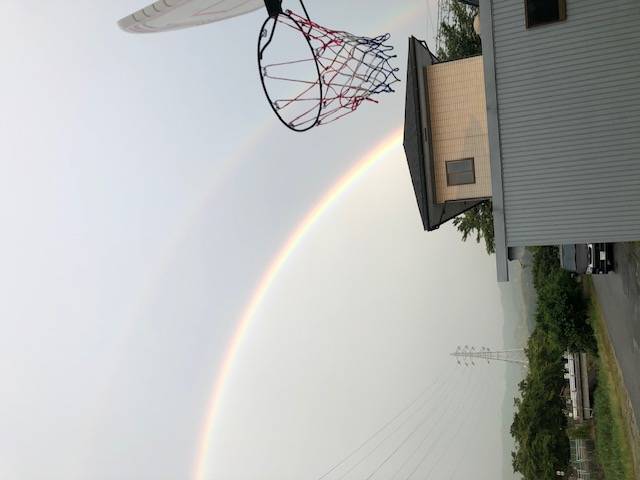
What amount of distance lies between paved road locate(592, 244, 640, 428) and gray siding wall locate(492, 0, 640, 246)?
5.32 m

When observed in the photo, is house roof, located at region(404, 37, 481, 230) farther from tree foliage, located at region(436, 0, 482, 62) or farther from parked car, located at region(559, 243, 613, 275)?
tree foliage, located at region(436, 0, 482, 62)

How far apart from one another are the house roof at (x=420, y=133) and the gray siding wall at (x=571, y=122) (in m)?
2.94

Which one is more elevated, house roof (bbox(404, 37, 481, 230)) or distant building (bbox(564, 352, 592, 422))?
house roof (bbox(404, 37, 481, 230))

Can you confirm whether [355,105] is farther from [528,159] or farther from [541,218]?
[541,218]

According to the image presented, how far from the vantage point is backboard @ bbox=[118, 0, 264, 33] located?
10859mm

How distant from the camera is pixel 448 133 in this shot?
14109mm

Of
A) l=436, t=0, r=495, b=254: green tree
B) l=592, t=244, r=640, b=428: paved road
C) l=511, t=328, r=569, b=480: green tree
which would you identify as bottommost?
l=511, t=328, r=569, b=480: green tree

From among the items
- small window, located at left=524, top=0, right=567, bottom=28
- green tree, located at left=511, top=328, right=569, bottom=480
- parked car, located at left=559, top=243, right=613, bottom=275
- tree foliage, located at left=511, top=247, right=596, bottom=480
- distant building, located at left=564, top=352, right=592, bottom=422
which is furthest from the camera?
green tree, located at left=511, top=328, right=569, bottom=480

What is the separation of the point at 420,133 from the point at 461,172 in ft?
5.49

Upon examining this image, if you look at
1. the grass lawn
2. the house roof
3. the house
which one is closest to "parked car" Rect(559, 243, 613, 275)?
the grass lawn

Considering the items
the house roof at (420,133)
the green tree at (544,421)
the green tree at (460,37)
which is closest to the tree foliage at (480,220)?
the green tree at (460,37)

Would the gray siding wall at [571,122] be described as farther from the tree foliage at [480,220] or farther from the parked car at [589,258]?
the tree foliage at [480,220]

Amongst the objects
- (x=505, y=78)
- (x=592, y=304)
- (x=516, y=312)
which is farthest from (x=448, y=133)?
(x=516, y=312)

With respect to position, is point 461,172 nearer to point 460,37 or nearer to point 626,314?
point 626,314
